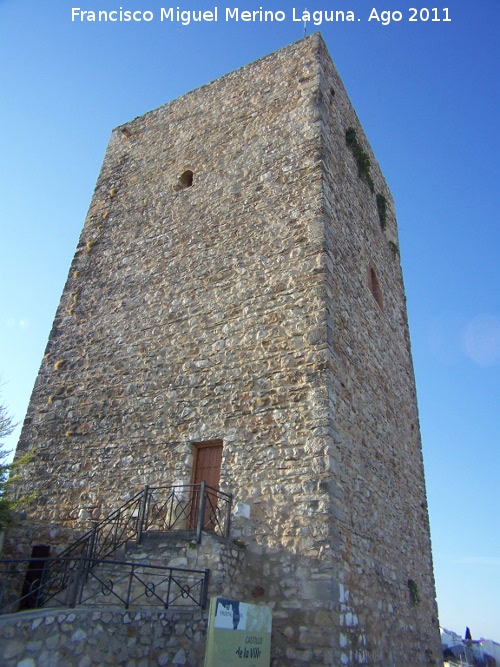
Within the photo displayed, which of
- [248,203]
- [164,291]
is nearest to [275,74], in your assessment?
[248,203]

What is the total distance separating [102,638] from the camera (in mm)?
5090

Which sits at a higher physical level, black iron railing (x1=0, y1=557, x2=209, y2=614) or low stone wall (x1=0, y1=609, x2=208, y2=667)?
black iron railing (x1=0, y1=557, x2=209, y2=614)

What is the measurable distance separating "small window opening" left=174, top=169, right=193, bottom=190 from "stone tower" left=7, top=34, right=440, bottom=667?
0.05 metres

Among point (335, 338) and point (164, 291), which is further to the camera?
point (164, 291)

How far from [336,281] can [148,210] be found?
15.9 feet

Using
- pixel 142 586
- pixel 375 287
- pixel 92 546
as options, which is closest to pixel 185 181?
pixel 375 287

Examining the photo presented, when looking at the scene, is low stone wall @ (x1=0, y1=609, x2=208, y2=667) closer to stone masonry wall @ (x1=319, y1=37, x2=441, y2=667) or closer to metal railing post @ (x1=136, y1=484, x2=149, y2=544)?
metal railing post @ (x1=136, y1=484, x2=149, y2=544)

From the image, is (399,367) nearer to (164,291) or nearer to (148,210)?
(164,291)

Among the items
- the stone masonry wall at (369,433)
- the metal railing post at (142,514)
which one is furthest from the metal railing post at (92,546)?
the stone masonry wall at (369,433)

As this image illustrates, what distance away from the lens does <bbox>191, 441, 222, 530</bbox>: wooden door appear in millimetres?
7426

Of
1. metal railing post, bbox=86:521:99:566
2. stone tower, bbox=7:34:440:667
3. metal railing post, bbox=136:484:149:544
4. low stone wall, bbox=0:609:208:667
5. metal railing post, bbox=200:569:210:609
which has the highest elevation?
stone tower, bbox=7:34:440:667

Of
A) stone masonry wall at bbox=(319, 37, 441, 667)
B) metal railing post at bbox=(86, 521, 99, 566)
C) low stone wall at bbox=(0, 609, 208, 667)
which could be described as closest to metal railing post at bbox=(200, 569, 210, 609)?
low stone wall at bbox=(0, 609, 208, 667)

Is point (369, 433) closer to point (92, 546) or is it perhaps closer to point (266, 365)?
point (266, 365)

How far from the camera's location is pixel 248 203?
9.75 meters
